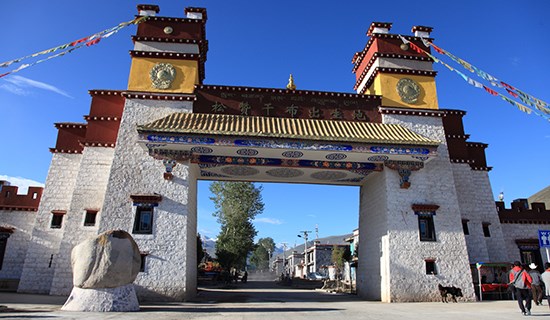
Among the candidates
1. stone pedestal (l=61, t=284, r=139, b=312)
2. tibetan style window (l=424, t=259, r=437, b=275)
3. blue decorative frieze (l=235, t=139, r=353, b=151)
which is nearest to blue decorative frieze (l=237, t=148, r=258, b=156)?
blue decorative frieze (l=235, t=139, r=353, b=151)

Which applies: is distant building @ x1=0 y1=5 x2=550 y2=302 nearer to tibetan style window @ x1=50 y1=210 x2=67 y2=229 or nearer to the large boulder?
tibetan style window @ x1=50 y1=210 x2=67 y2=229

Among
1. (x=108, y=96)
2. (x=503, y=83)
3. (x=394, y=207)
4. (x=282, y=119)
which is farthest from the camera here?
(x=108, y=96)

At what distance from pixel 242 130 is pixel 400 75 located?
29.5ft

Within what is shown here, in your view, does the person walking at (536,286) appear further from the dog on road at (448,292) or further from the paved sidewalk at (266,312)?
the dog on road at (448,292)

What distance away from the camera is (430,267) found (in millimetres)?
15898

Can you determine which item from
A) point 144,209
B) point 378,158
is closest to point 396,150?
point 378,158

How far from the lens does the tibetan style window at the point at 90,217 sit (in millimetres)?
16594

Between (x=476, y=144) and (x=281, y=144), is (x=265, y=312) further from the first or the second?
(x=476, y=144)

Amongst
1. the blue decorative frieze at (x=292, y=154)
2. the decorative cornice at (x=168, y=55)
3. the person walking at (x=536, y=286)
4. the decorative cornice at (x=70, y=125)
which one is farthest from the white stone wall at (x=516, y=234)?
the decorative cornice at (x=70, y=125)

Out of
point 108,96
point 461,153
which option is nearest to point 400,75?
point 461,153

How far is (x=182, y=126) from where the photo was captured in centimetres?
1539

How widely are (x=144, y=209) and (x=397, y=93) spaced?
13286 millimetres

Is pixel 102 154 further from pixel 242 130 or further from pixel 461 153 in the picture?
pixel 461 153

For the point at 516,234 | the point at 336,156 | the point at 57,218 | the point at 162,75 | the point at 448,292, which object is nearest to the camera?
the point at 448,292
